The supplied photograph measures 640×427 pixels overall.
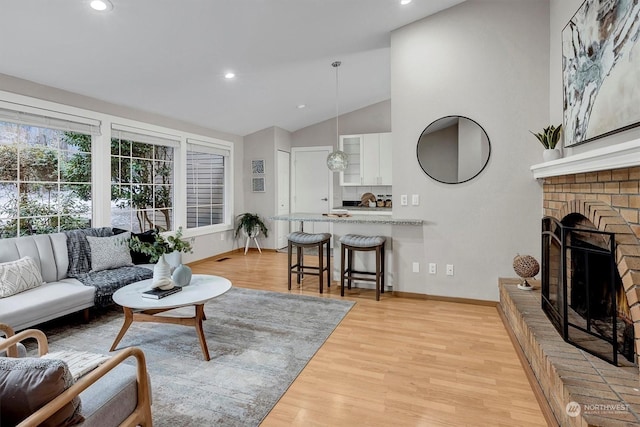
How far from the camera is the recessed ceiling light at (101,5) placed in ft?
8.43

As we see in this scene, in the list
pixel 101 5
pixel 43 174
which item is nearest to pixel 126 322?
pixel 43 174

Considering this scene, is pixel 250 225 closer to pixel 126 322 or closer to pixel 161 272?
pixel 161 272

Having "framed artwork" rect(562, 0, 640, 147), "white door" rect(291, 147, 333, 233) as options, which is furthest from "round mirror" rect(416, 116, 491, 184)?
"white door" rect(291, 147, 333, 233)

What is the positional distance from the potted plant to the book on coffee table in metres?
3.98

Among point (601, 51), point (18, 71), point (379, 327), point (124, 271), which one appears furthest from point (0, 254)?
point (601, 51)

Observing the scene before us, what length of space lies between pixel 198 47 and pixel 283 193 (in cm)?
391

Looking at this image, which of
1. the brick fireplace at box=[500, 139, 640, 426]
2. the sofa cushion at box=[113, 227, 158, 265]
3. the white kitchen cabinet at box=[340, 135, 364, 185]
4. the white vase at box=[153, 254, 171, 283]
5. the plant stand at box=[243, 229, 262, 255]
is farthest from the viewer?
the plant stand at box=[243, 229, 262, 255]

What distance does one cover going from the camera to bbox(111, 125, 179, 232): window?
4586mm

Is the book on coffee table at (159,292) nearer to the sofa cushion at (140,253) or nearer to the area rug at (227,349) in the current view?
the area rug at (227,349)

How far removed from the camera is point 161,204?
535 centimetres

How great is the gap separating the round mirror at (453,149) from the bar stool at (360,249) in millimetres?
983

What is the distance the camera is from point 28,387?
44.5 inches

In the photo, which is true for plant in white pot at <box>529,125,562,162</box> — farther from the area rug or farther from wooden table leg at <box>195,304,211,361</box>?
wooden table leg at <box>195,304,211,361</box>

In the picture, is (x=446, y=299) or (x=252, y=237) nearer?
(x=446, y=299)
